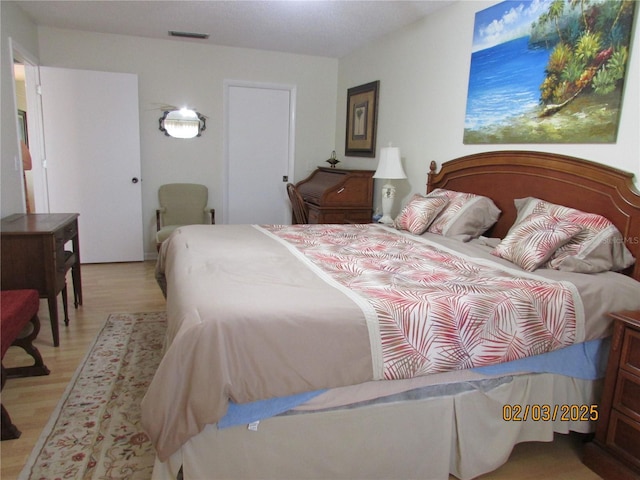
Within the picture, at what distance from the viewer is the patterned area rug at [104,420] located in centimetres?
176

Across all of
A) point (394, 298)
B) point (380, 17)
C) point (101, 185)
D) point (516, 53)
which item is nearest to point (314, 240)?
point (394, 298)

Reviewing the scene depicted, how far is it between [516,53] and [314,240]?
67.5 inches

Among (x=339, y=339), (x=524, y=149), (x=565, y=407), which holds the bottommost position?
(x=565, y=407)

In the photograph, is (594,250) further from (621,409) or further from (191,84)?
(191,84)

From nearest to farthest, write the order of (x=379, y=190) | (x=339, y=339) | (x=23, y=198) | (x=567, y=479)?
(x=339, y=339) → (x=567, y=479) → (x=23, y=198) → (x=379, y=190)

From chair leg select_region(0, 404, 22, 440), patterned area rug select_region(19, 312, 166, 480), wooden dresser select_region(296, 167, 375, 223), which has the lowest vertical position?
patterned area rug select_region(19, 312, 166, 480)

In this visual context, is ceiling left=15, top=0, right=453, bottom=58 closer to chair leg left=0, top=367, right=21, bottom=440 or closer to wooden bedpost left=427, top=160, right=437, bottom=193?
wooden bedpost left=427, top=160, right=437, bottom=193

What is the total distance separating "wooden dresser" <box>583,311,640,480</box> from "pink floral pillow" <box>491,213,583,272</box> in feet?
1.45

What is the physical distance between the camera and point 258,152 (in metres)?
5.36

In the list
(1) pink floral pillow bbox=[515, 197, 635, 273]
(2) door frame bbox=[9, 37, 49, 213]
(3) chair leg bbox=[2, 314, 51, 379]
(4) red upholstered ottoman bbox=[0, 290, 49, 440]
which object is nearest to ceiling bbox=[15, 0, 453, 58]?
(2) door frame bbox=[9, 37, 49, 213]

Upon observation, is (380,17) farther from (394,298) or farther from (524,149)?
(394,298)

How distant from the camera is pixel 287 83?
5273 millimetres

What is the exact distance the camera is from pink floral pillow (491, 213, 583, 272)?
2.14 m

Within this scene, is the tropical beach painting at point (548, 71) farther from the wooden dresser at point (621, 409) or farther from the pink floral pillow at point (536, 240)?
the wooden dresser at point (621, 409)
